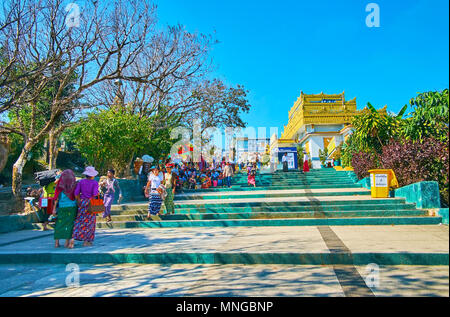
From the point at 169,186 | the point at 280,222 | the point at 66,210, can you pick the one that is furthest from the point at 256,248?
the point at 169,186

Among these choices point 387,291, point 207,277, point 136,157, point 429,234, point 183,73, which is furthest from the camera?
point 136,157

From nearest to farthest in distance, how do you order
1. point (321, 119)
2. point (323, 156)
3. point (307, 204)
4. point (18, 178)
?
point (307, 204) → point (18, 178) → point (323, 156) → point (321, 119)

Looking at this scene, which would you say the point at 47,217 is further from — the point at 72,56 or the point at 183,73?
the point at 183,73

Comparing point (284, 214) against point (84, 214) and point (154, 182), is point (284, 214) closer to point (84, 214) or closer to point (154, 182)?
Answer: point (154, 182)

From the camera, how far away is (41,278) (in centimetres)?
443

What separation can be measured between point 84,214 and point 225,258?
10.5ft

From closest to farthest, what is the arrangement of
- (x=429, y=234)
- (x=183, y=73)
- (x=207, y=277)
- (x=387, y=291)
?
(x=387, y=291) < (x=207, y=277) < (x=429, y=234) < (x=183, y=73)

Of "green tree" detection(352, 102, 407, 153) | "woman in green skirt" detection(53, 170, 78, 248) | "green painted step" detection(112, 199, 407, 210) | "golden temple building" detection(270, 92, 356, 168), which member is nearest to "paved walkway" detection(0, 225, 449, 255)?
"woman in green skirt" detection(53, 170, 78, 248)

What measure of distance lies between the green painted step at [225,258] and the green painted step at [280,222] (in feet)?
9.86

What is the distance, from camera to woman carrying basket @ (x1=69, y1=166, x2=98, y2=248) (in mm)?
6113

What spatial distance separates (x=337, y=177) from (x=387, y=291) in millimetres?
14384

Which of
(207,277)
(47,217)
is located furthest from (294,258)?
(47,217)

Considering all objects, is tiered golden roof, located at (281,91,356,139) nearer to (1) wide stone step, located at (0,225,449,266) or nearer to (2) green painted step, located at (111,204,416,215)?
(2) green painted step, located at (111,204,416,215)

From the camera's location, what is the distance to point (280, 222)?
7.88m
